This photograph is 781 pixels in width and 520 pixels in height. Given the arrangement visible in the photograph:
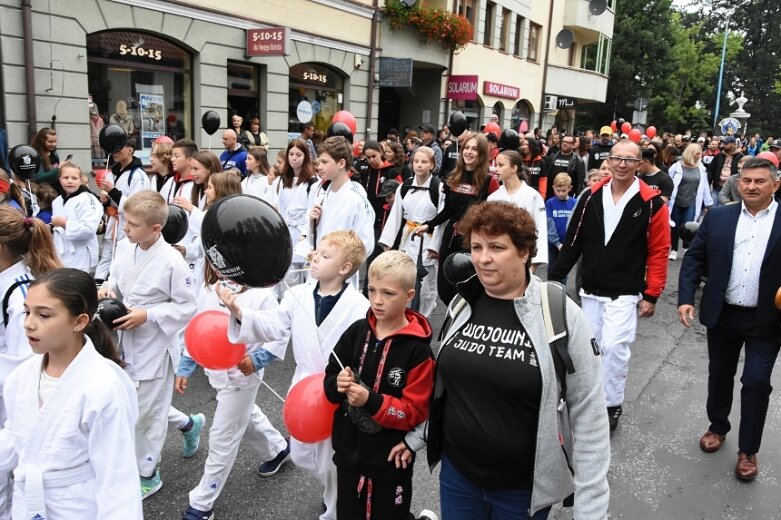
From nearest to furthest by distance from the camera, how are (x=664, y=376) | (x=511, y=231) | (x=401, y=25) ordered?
1. (x=511, y=231)
2. (x=664, y=376)
3. (x=401, y=25)

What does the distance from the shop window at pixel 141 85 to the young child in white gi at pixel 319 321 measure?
9.93 m

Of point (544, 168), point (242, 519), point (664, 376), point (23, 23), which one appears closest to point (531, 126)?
point (544, 168)

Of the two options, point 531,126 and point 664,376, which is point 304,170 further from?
point 531,126

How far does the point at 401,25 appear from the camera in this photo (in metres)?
18.5

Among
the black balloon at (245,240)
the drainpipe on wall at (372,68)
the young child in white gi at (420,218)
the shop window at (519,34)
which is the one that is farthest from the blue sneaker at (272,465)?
the shop window at (519,34)

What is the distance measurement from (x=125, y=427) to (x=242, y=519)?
1.41m

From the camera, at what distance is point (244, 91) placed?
47.6 ft

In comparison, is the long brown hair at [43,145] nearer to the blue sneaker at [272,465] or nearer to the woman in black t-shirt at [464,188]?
the woman in black t-shirt at [464,188]

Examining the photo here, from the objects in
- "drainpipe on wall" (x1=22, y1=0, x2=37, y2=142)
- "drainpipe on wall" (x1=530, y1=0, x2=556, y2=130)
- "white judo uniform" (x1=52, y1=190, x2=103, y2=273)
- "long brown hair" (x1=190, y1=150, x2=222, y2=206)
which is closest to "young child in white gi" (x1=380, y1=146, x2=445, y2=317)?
"long brown hair" (x1=190, y1=150, x2=222, y2=206)

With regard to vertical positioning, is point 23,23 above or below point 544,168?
above

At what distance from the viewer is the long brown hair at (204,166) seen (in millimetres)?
6031

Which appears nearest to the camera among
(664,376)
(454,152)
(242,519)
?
(242,519)

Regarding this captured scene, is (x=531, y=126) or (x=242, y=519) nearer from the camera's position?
(x=242, y=519)

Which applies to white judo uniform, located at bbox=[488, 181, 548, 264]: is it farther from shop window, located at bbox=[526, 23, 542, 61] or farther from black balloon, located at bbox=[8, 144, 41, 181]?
shop window, located at bbox=[526, 23, 542, 61]
